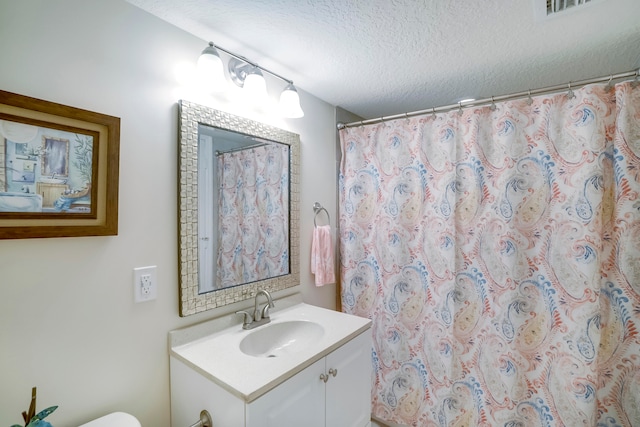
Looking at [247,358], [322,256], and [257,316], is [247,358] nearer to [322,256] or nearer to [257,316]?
[257,316]

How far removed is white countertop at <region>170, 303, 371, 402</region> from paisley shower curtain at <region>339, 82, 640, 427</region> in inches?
22.0

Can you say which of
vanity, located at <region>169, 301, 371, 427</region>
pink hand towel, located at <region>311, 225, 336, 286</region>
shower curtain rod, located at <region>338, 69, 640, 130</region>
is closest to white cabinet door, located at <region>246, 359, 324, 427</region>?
vanity, located at <region>169, 301, 371, 427</region>

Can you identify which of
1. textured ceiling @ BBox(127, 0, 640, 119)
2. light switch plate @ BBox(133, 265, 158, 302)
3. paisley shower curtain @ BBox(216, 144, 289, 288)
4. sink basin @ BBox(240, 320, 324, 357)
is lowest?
sink basin @ BBox(240, 320, 324, 357)

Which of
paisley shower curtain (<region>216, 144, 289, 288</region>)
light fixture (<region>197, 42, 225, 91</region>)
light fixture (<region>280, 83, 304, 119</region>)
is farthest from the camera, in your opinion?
light fixture (<region>280, 83, 304, 119</region>)

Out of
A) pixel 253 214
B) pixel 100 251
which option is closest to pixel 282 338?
pixel 253 214

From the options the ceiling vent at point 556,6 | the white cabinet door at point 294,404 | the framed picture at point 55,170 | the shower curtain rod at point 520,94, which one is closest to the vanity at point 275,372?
the white cabinet door at point 294,404

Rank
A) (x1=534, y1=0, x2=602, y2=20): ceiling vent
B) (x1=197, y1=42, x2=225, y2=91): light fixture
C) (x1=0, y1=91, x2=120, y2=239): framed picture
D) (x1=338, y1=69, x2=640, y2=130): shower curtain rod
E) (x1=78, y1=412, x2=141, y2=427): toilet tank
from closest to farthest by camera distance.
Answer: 1. (x1=0, y1=91, x2=120, y2=239): framed picture
2. (x1=78, y1=412, x2=141, y2=427): toilet tank
3. (x1=534, y1=0, x2=602, y2=20): ceiling vent
4. (x1=197, y1=42, x2=225, y2=91): light fixture
5. (x1=338, y1=69, x2=640, y2=130): shower curtain rod

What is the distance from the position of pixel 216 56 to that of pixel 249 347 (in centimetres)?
134

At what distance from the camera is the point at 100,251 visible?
1045 mm

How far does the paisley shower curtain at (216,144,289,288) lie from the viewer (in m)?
1.45

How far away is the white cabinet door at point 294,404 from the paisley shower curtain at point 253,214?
1.95 feet

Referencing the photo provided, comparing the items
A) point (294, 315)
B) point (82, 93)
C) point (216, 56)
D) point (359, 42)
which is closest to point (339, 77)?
point (359, 42)

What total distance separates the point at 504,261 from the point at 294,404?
4.28 feet

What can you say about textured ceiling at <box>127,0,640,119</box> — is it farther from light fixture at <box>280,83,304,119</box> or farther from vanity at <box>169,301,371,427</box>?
vanity at <box>169,301,371,427</box>
